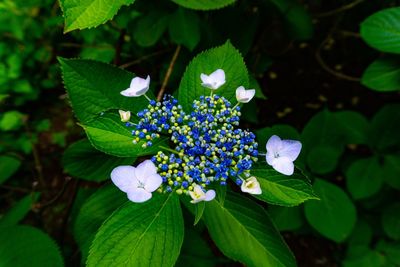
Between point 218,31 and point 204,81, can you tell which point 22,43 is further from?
point 204,81

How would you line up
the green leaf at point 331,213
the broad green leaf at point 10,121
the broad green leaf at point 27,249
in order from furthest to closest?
the broad green leaf at point 10,121, the green leaf at point 331,213, the broad green leaf at point 27,249

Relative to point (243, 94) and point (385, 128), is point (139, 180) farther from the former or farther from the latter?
point (385, 128)

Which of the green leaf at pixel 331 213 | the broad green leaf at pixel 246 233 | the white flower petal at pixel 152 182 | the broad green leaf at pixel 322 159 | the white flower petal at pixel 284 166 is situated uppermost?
the white flower petal at pixel 284 166

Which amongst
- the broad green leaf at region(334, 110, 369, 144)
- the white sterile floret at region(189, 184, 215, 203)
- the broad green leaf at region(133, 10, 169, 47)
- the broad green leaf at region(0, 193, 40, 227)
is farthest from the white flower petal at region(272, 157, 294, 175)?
the broad green leaf at region(0, 193, 40, 227)

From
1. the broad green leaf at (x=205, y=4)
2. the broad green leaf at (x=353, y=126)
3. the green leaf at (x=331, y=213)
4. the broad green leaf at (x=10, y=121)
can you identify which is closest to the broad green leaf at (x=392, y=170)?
the broad green leaf at (x=353, y=126)

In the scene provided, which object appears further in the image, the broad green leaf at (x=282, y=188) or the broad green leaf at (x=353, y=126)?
the broad green leaf at (x=353, y=126)

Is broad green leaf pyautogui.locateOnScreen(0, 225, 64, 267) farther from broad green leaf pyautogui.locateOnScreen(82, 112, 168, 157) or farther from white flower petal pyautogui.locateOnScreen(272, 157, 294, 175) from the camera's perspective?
white flower petal pyautogui.locateOnScreen(272, 157, 294, 175)

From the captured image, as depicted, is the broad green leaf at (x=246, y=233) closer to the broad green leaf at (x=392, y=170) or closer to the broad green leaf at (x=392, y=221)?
the broad green leaf at (x=392, y=170)

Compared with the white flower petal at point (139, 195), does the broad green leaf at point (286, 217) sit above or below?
below
